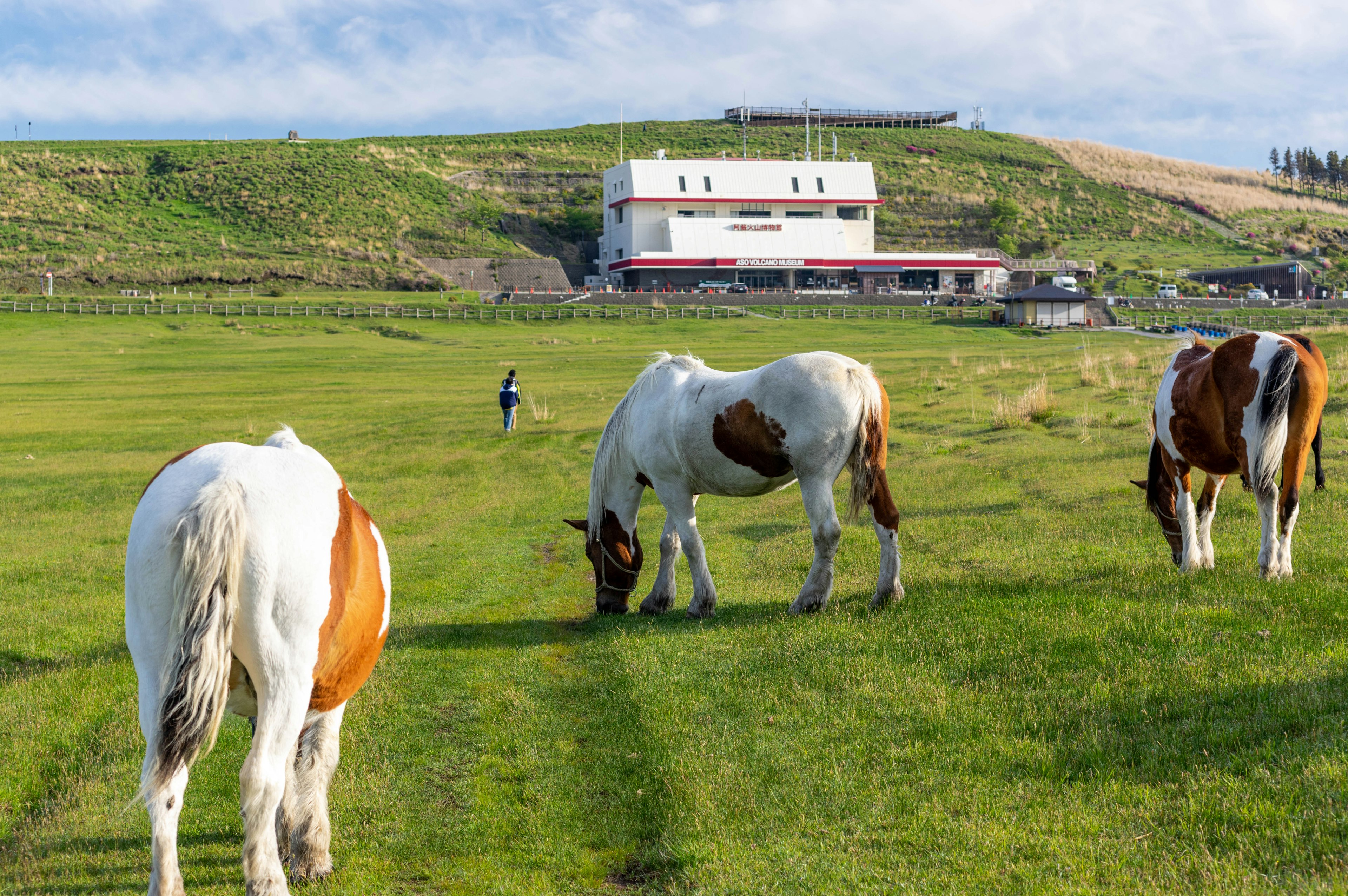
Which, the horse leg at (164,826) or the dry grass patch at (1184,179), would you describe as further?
the dry grass patch at (1184,179)

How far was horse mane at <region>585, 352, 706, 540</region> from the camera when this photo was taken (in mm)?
10688

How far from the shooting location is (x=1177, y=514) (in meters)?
10.1

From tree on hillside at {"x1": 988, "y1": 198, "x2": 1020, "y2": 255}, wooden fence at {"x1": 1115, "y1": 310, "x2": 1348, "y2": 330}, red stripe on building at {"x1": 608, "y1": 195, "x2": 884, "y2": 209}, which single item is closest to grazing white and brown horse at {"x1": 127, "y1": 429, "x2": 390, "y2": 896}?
wooden fence at {"x1": 1115, "y1": 310, "x2": 1348, "y2": 330}

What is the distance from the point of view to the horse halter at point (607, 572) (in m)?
10.6

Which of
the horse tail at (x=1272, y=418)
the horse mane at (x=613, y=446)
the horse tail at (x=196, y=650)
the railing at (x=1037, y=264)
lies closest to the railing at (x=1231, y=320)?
the railing at (x=1037, y=264)

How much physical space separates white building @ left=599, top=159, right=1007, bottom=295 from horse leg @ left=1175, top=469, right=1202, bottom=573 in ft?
297

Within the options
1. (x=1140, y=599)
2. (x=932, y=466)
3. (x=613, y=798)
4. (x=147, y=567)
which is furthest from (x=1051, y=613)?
(x=932, y=466)

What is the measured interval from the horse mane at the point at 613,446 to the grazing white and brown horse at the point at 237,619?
19.0 feet

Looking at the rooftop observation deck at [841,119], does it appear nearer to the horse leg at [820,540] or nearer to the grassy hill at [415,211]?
the grassy hill at [415,211]

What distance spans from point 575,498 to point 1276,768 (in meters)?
14.2

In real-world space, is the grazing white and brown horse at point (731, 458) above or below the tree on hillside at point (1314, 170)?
below

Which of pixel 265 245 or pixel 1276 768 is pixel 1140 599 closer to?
pixel 1276 768

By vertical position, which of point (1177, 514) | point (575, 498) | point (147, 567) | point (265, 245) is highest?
point (265, 245)

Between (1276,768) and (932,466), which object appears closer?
(1276,768)
